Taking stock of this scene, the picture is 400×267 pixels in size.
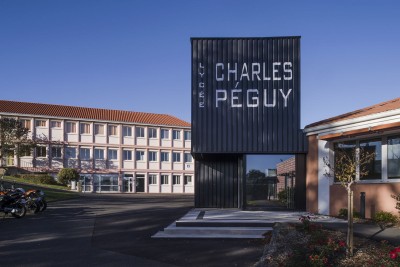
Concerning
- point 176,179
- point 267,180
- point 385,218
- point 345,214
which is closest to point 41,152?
point 176,179

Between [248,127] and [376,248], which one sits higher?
[248,127]

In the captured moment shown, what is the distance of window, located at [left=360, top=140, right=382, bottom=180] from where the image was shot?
1416 centimetres

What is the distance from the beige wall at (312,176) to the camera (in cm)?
1672

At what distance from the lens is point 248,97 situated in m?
17.9

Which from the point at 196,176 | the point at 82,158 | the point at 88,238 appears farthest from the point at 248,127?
the point at 82,158

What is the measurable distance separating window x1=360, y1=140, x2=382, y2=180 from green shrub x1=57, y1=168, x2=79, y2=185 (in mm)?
37137

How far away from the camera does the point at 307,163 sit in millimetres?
17406

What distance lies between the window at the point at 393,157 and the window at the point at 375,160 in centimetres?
34

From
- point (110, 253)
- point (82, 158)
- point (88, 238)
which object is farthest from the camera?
Result: point (82, 158)

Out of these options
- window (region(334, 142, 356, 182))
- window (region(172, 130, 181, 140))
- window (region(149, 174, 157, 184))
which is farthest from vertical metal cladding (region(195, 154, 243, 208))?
window (region(172, 130, 181, 140))

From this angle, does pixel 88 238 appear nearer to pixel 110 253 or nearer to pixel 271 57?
pixel 110 253

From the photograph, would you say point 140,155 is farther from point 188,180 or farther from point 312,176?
point 312,176

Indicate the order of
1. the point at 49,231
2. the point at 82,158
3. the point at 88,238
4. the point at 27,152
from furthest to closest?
1. the point at 82,158
2. the point at 27,152
3. the point at 49,231
4. the point at 88,238

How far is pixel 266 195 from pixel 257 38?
6.10 metres
